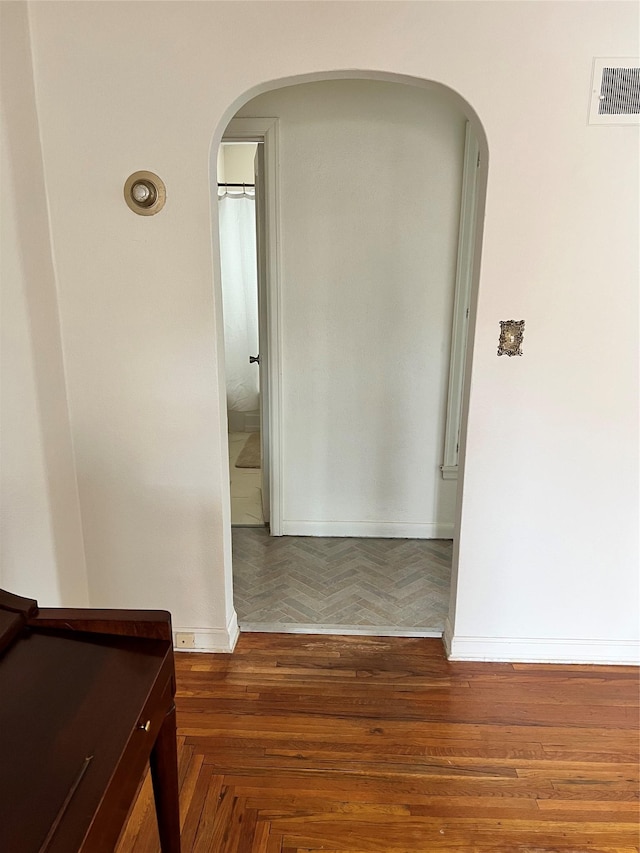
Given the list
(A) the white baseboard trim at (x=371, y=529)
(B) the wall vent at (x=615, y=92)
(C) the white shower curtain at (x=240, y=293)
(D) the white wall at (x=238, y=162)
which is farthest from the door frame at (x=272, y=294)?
(D) the white wall at (x=238, y=162)

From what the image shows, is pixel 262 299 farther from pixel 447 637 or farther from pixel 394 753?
pixel 394 753

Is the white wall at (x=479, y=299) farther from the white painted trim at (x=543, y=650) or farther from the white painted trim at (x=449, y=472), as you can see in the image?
the white painted trim at (x=449, y=472)

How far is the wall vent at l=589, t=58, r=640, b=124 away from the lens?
6.09 feet

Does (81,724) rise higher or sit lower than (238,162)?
lower

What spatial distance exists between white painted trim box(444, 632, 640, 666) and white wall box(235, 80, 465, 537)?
110 centimetres

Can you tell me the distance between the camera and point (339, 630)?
252 cm

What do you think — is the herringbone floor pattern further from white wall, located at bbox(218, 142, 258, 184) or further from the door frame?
white wall, located at bbox(218, 142, 258, 184)

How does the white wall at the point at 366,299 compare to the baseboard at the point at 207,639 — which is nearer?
the baseboard at the point at 207,639

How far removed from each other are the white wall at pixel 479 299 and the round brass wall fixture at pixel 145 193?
32mm

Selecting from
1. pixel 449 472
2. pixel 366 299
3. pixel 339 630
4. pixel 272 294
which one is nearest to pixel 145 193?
pixel 272 294

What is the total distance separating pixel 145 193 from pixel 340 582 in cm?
198

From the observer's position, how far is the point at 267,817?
1656 mm

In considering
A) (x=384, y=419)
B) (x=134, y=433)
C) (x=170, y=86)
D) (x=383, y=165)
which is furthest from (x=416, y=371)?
(x=170, y=86)

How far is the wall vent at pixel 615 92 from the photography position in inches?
73.1
